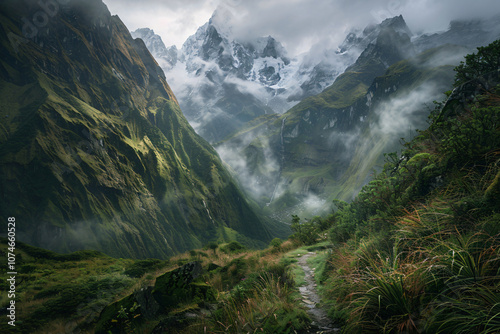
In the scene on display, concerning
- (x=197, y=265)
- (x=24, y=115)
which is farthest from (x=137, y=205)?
(x=197, y=265)

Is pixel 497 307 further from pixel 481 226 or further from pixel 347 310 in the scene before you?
pixel 347 310

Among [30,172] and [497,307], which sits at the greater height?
[30,172]

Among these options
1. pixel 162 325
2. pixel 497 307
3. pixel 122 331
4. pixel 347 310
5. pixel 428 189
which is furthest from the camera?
pixel 122 331

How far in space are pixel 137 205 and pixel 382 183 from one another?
20385 centimetres

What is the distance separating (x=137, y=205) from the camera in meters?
186

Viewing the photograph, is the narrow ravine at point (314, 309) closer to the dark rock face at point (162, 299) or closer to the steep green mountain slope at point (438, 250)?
the steep green mountain slope at point (438, 250)

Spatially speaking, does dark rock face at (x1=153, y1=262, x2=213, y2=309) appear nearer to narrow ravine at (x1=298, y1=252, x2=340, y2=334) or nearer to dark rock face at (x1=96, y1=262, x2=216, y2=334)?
dark rock face at (x1=96, y1=262, x2=216, y2=334)

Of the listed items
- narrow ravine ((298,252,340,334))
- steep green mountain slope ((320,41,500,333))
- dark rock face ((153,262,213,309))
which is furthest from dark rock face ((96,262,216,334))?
steep green mountain slope ((320,41,500,333))

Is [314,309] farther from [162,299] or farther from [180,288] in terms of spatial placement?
[162,299]

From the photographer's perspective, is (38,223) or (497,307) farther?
(38,223)

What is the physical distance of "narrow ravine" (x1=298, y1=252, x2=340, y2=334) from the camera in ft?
15.9

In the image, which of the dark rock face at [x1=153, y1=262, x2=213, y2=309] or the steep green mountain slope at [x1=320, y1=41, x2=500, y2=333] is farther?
the dark rock face at [x1=153, y1=262, x2=213, y2=309]

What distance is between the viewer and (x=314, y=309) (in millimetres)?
5891

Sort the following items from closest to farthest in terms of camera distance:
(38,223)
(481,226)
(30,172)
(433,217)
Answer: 1. (481,226)
2. (433,217)
3. (38,223)
4. (30,172)
